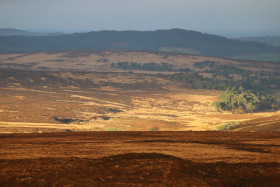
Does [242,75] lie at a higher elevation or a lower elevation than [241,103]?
higher

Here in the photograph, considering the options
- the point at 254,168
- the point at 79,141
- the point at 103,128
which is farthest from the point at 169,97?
the point at 254,168

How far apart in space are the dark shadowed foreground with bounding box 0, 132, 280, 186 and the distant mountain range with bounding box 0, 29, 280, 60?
11471 cm

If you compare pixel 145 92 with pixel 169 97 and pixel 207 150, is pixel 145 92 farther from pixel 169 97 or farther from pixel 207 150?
pixel 207 150

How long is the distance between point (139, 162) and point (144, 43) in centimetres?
13374

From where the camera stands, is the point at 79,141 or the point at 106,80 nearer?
the point at 79,141

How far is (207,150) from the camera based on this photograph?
34.0 ft

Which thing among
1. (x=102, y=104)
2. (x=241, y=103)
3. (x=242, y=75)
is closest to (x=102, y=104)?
(x=102, y=104)

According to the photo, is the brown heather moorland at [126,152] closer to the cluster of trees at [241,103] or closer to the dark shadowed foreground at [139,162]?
the dark shadowed foreground at [139,162]

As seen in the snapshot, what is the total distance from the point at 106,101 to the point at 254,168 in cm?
3392

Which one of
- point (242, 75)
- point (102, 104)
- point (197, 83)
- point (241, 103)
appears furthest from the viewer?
point (242, 75)

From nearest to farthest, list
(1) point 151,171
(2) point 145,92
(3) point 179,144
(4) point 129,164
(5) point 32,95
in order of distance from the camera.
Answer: (1) point 151,171 → (4) point 129,164 → (3) point 179,144 → (5) point 32,95 → (2) point 145,92

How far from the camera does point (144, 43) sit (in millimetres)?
140750

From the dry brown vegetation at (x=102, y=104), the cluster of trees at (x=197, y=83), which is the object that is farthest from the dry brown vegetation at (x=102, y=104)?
the cluster of trees at (x=197, y=83)

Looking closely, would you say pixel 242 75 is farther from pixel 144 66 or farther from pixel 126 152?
pixel 126 152
